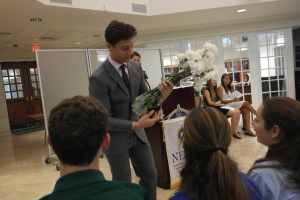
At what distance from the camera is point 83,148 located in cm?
78

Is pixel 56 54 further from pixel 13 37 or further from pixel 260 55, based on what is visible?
pixel 260 55

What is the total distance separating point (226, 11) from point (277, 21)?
236 centimetres

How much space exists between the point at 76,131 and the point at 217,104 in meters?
4.35

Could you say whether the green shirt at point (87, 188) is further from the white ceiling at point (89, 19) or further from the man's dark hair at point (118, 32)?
the white ceiling at point (89, 19)

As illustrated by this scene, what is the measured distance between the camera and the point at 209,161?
0.96 m

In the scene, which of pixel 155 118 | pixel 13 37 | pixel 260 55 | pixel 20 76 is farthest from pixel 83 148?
pixel 20 76

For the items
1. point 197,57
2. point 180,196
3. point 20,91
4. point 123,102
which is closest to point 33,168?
point 123,102

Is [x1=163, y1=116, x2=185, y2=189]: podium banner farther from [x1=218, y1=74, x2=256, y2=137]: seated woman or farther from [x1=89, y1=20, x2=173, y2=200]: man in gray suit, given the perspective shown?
[x1=218, y1=74, x2=256, y2=137]: seated woman

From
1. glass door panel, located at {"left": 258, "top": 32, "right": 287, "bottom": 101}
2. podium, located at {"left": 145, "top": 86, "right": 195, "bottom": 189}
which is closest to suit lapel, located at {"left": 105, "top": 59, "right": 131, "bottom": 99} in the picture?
podium, located at {"left": 145, "top": 86, "right": 195, "bottom": 189}

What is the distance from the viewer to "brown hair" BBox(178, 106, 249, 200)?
0.92 metres

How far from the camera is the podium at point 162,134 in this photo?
259 cm

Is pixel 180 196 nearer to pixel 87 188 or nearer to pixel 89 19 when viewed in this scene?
pixel 87 188

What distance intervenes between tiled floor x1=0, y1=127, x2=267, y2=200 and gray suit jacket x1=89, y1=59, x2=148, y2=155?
4.13ft

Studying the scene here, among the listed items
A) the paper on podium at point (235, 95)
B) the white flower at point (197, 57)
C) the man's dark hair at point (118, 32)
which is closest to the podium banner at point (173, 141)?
the white flower at point (197, 57)
